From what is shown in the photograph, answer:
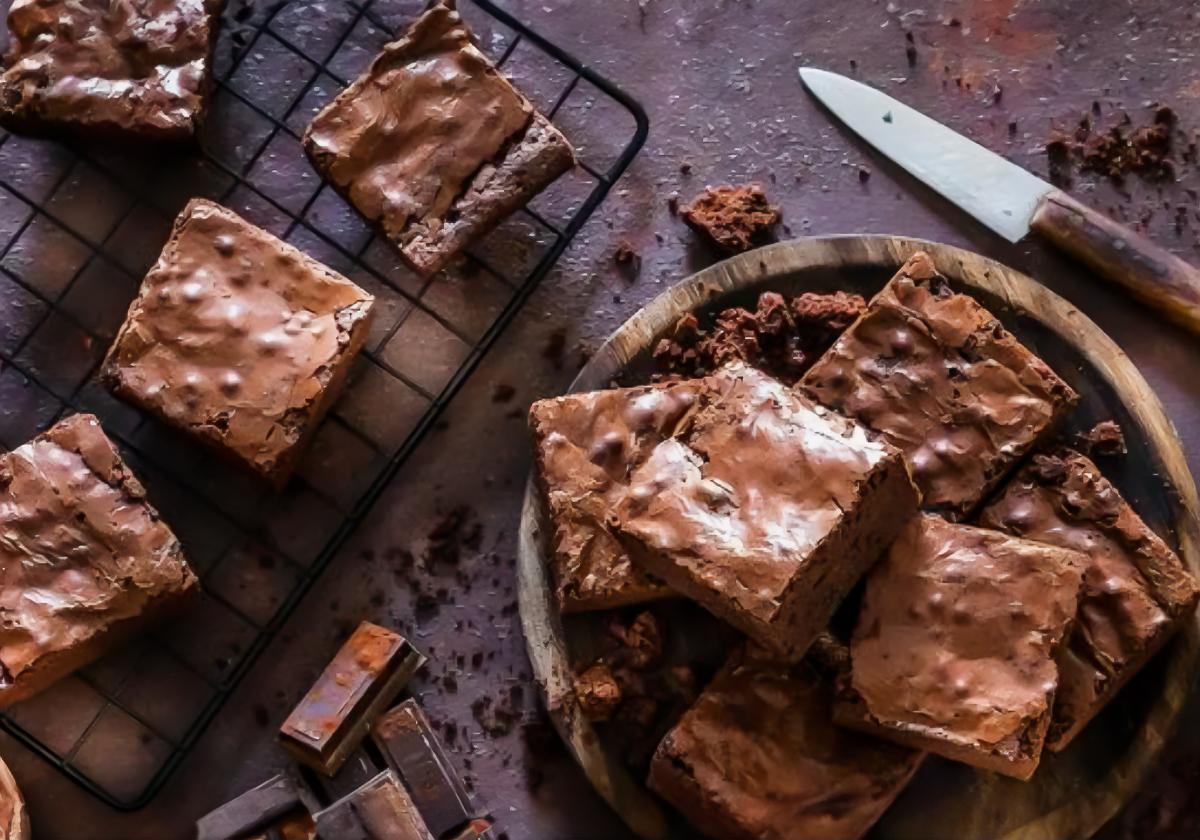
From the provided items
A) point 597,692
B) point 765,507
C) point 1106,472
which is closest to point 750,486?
point 765,507

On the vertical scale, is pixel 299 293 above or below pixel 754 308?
below

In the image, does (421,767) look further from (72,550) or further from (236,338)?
(236,338)

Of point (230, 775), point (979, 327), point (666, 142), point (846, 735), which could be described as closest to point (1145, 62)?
point (979, 327)

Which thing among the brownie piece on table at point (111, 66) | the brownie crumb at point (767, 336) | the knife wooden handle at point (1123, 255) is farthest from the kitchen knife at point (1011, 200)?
the brownie piece on table at point (111, 66)

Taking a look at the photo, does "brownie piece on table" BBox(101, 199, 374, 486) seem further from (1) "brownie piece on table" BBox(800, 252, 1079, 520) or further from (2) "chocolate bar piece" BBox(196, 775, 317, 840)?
(1) "brownie piece on table" BBox(800, 252, 1079, 520)

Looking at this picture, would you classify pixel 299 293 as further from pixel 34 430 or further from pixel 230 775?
pixel 230 775

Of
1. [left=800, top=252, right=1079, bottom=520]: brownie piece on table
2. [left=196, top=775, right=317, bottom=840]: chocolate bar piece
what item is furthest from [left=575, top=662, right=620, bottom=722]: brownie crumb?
[left=800, top=252, right=1079, bottom=520]: brownie piece on table
